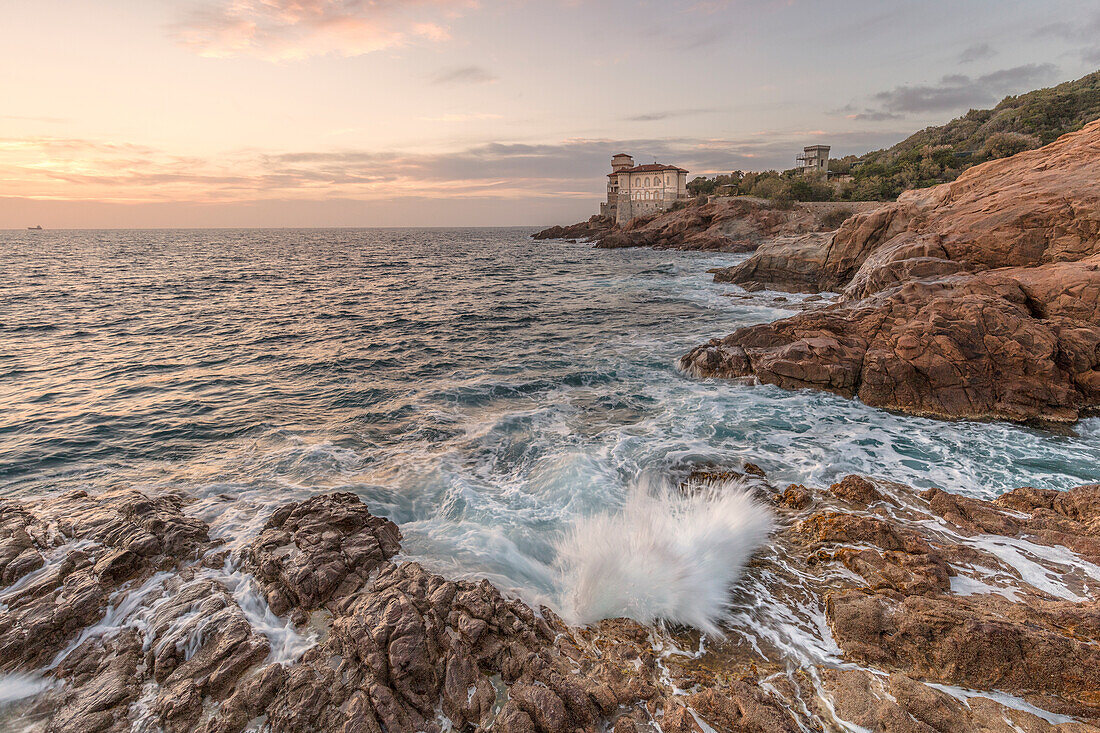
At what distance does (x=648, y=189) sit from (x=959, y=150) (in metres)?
43.9

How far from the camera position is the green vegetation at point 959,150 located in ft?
Answer: 168

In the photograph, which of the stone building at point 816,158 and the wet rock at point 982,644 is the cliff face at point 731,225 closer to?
the stone building at point 816,158

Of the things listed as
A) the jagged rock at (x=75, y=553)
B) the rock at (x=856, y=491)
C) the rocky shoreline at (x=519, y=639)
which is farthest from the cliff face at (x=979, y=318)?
the jagged rock at (x=75, y=553)

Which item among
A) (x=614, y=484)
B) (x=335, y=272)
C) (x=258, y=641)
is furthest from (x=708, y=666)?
(x=335, y=272)

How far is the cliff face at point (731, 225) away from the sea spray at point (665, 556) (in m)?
49.6

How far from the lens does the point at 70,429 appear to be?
11930mm

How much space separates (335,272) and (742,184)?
68220 millimetres

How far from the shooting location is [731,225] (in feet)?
201

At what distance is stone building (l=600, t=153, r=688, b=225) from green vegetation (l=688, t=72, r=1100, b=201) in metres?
8.22

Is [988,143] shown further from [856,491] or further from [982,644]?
[982,644]

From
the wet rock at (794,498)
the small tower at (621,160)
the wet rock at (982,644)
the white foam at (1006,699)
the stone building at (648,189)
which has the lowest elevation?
the wet rock at (794,498)

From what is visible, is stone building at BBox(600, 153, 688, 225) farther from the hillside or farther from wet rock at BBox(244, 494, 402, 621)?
wet rock at BBox(244, 494, 402, 621)

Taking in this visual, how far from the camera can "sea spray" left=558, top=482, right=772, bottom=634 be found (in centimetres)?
606

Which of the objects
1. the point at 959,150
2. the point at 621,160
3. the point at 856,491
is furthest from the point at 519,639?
the point at 621,160
